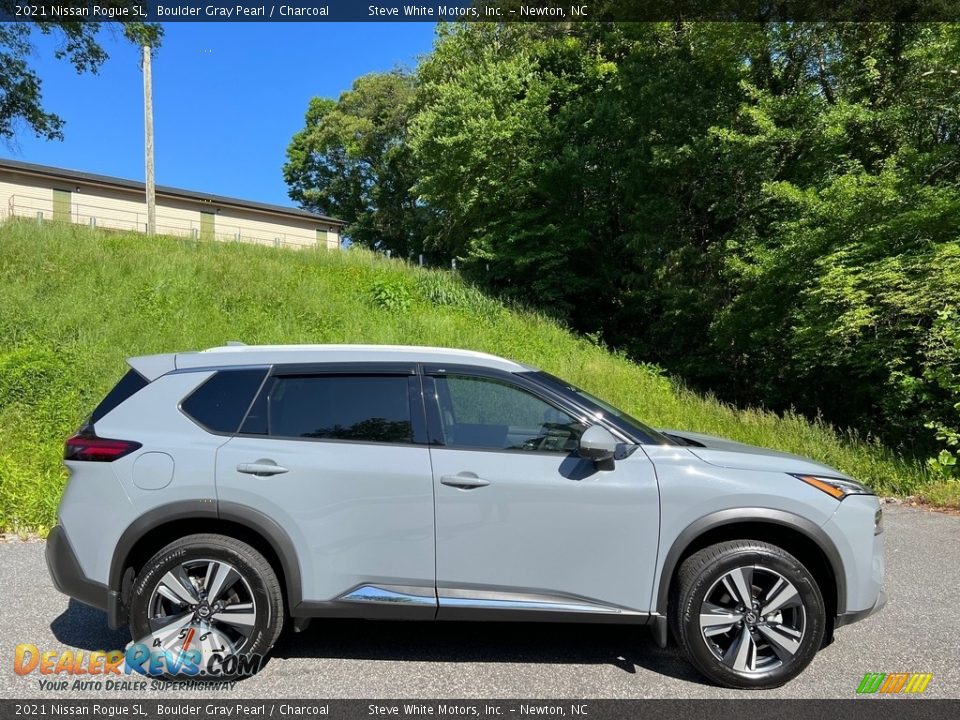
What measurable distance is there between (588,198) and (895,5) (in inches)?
373

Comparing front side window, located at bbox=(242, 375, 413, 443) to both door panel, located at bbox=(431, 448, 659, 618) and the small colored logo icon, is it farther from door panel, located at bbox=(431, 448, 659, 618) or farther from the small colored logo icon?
the small colored logo icon

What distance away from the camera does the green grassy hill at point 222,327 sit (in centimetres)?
856

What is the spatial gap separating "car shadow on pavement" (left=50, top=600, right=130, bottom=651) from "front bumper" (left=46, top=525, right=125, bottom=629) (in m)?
0.53

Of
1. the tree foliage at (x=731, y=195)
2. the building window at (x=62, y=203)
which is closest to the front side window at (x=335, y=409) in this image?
the tree foliage at (x=731, y=195)

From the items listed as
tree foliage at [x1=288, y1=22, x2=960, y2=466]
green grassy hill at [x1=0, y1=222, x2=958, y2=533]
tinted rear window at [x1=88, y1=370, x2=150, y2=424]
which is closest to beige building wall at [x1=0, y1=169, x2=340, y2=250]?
tree foliage at [x1=288, y1=22, x2=960, y2=466]

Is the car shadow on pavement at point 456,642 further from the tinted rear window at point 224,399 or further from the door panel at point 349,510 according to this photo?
the tinted rear window at point 224,399

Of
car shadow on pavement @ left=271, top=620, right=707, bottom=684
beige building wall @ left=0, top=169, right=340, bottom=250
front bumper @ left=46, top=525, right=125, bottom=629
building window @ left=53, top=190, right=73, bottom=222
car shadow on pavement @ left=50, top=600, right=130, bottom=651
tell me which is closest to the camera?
front bumper @ left=46, top=525, right=125, bottom=629

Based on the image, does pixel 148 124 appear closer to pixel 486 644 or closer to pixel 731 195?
pixel 731 195

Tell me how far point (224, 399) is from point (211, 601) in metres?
1.07

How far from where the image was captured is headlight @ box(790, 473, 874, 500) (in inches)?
135

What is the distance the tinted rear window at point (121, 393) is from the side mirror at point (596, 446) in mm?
2463

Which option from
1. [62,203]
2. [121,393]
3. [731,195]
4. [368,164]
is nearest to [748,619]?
[121,393]

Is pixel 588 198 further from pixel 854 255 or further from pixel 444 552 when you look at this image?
pixel 444 552

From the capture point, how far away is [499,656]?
12.2 feet
